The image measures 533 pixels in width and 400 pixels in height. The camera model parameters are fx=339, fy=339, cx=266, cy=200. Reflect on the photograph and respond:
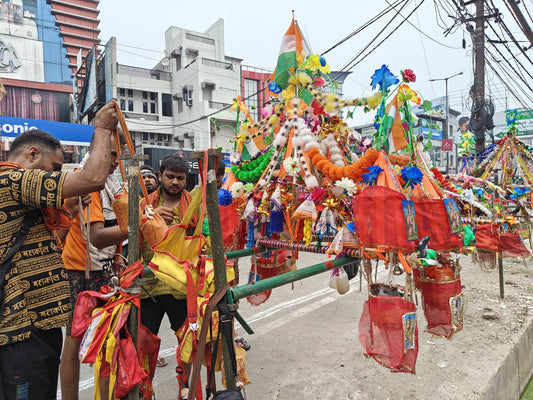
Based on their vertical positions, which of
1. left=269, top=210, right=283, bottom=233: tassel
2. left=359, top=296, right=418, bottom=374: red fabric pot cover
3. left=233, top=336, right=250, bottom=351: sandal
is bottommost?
left=233, top=336, right=250, bottom=351: sandal

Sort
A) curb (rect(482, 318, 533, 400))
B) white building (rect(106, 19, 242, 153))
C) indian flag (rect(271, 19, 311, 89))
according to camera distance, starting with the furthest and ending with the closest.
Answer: white building (rect(106, 19, 242, 153)) → curb (rect(482, 318, 533, 400)) → indian flag (rect(271, 19, 311, 89))

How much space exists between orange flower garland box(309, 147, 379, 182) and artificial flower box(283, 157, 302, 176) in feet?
0.37

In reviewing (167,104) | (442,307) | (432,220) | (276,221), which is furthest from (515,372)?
(167,104)

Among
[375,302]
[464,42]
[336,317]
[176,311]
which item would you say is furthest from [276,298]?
[464,42]

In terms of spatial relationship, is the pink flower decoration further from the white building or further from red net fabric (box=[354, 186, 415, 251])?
the white building

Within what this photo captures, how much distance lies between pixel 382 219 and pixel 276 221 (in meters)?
0.97

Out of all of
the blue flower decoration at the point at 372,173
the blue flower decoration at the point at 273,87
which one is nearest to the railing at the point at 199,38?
the blue flower decoration at the point at 273,87

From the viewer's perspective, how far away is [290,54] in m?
2.48

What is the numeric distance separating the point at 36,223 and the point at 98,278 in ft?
3.01

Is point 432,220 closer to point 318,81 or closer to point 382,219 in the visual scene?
point 382,219

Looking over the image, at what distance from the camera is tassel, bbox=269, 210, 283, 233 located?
8.59ft

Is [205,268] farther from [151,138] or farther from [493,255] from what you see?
[151,138]

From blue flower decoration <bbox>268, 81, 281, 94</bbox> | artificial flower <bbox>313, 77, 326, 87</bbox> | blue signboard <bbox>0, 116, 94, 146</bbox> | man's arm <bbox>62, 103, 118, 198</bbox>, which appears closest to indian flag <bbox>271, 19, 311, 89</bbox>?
blue flower decoration <bbox>268, 81, 281, 94</bbox>

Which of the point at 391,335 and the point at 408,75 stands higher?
the point at 408,75
